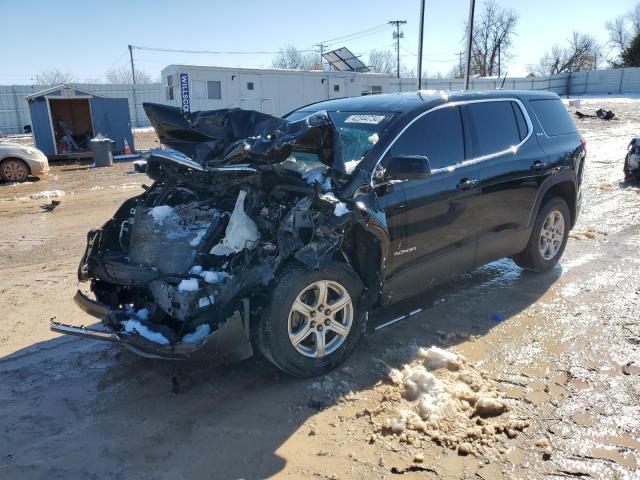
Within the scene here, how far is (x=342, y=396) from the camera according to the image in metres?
3.53

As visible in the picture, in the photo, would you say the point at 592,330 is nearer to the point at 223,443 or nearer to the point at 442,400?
the point at 442,400

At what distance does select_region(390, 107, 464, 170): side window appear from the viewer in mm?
4211

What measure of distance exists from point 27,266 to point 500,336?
5.54m

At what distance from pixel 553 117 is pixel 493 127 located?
1262 millimetres

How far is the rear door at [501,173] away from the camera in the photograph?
4.74 metres

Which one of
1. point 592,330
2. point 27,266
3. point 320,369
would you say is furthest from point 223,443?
point 27,266

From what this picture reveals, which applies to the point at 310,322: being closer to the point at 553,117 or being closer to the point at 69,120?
the point at 553,117

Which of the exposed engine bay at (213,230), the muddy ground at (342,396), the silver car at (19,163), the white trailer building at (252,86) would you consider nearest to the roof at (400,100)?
the exposed engine bay at (213,230)

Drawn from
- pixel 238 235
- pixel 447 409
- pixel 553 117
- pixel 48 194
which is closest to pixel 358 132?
pixel 238 235

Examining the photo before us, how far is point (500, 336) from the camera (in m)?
4.38

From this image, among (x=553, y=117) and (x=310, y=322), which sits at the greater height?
(x=553, y=117)

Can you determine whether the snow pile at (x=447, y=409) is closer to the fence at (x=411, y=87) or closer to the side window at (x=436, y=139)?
the side window at (x=436, y=139)

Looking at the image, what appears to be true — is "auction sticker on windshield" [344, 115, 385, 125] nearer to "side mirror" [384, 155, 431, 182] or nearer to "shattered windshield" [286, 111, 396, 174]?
"shattered windshield" [286, 111, 396, 174]

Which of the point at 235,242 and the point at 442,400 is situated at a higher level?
the point at 235,242
